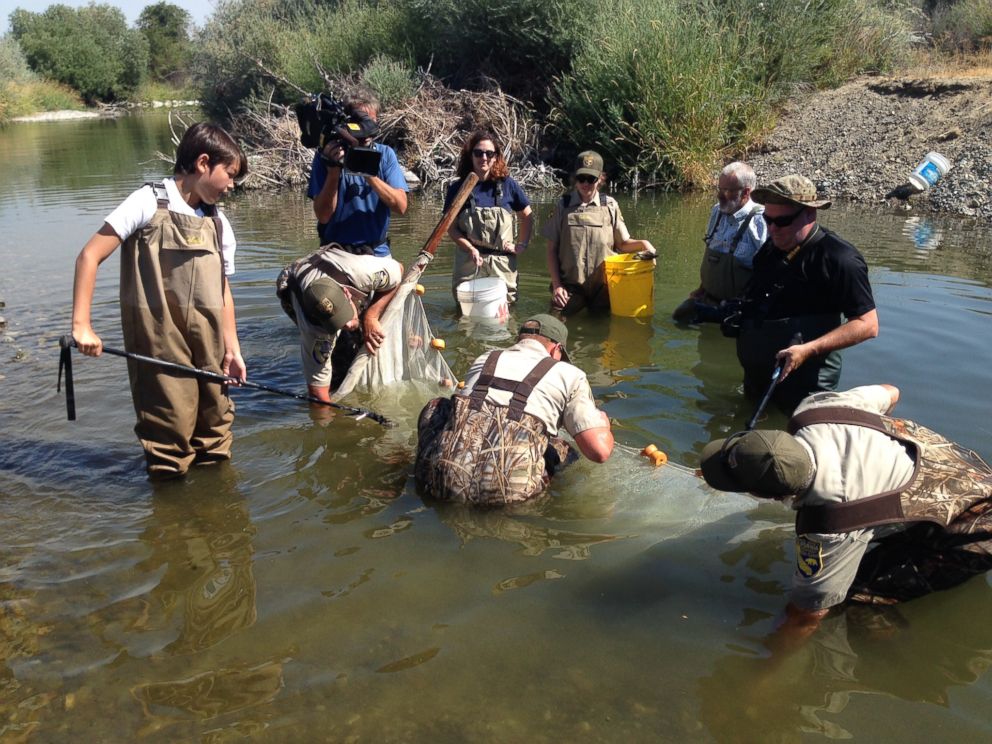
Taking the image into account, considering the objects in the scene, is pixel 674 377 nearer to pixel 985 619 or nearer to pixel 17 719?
pixel 985 619

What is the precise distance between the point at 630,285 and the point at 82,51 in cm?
6162

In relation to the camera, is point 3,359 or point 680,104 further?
point 680,104

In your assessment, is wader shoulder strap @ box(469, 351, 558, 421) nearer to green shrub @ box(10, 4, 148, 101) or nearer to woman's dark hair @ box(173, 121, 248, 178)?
woman's dark hair @ box(173, 121, 248, 178)

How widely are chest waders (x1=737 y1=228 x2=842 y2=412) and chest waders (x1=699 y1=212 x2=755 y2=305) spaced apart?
1055 mm

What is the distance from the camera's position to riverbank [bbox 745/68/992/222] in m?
14.0

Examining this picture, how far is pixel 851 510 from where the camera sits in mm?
3031

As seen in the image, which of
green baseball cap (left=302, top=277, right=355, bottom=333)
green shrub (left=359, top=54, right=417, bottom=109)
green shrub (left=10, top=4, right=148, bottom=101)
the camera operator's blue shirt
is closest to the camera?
green baseball cap (left=302, top=277, right=355, bottom=333)

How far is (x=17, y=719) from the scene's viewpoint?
2879 mm

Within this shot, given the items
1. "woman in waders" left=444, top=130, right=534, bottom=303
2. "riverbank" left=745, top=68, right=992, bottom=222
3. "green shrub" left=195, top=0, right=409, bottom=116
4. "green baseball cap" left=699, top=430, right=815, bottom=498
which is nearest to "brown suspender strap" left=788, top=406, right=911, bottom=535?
"green baseball cap" left=699, top=430, right=815, bottom=498

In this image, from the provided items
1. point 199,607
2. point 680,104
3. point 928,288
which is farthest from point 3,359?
point 680,104

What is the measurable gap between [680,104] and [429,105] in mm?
6142

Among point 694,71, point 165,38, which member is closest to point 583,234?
point 694,71

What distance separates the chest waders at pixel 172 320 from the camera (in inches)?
154

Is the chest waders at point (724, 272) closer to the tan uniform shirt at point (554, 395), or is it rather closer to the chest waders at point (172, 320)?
the tan uniform shirt at point (554, 395)
